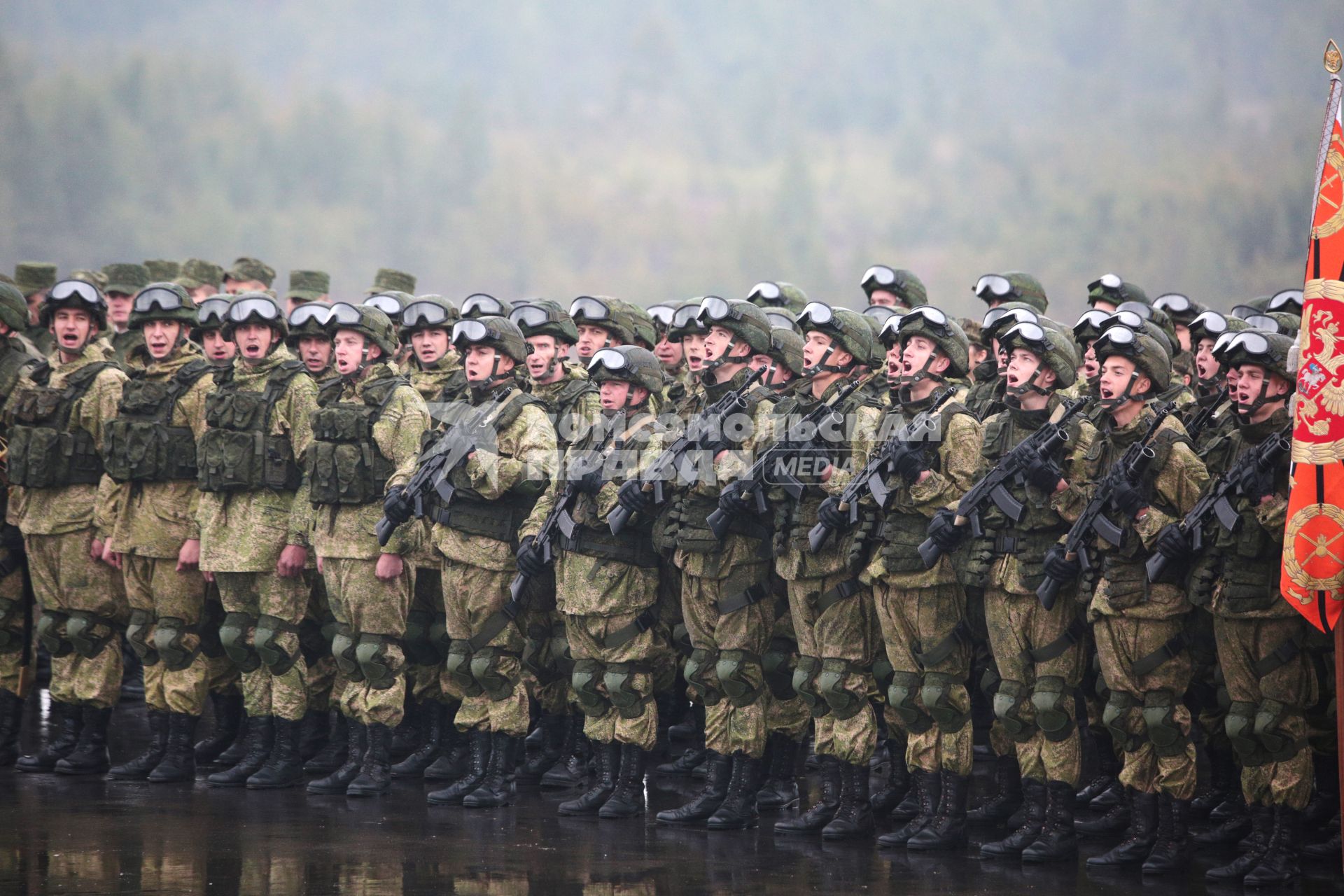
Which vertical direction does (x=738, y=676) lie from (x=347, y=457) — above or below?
below

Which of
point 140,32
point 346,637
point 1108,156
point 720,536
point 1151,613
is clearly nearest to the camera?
point 1151,613

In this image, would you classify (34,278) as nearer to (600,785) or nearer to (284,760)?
(284,760)

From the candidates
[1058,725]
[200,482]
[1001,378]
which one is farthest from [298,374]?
[1058,725]

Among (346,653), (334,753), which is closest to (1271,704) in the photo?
(346,653)

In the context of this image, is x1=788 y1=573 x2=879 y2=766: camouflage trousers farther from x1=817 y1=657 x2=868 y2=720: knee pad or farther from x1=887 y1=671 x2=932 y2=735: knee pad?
x1=887 y1=671 x2=932 y2=735: knee pad

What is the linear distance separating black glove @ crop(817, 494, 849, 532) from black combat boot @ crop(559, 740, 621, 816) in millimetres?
1807

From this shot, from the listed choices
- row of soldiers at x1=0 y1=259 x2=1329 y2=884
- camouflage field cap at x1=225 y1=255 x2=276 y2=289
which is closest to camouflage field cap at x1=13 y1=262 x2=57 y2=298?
camouflage field cap at x1=225 y1=255 x2=276 y2=289

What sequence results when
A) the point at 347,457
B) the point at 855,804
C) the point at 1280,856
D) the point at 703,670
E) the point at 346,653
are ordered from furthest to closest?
the point at 346,653
the point at 347,457
the point at 703,670
the point at 855,804
the point at 1280,856

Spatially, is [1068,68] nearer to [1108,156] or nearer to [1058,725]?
[1108,156]

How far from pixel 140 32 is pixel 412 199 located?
4625mm

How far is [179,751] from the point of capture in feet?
30.9

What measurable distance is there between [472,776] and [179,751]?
1.86 meters

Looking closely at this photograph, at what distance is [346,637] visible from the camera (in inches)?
360

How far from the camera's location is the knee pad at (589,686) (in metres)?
8.59
